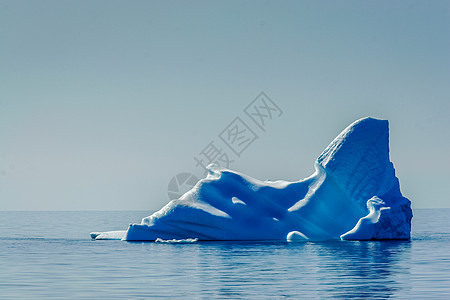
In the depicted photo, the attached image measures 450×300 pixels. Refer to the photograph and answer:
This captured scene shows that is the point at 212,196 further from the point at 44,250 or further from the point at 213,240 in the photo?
the point at 44,250

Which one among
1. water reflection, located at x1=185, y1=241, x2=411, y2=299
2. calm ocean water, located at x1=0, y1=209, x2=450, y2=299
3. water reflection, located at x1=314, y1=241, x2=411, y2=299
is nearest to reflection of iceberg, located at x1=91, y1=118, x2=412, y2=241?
calm ocean water, located at x1=0, y1=209, x2=450, y2=299

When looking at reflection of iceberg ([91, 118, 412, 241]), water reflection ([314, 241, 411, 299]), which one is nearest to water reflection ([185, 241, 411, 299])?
water reflection ([314, 241, 411, 299])

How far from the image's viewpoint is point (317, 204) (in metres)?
34.5

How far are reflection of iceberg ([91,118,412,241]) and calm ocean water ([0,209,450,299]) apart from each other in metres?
1.12

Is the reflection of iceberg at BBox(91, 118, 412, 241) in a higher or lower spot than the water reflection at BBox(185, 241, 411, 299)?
higher

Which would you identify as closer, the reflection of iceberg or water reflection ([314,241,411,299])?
water reflection ([314,241,411,299])

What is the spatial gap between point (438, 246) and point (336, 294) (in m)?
17.8

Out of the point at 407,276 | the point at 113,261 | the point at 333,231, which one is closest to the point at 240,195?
the point at 333,231

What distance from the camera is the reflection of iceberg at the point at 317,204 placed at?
33.9 meters

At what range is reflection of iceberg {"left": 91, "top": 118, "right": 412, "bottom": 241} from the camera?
33.9 metres

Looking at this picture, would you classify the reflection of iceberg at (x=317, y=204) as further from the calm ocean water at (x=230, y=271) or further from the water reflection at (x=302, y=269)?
the water reflection at (x=302, y=269)

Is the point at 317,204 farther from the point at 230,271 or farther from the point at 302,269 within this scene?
the point at 230,271

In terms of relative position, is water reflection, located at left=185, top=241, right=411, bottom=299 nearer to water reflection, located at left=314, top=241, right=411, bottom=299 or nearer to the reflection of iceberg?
water reflection, located at left=314, top=241, right=411, bottom=299

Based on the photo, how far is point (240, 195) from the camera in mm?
34781
